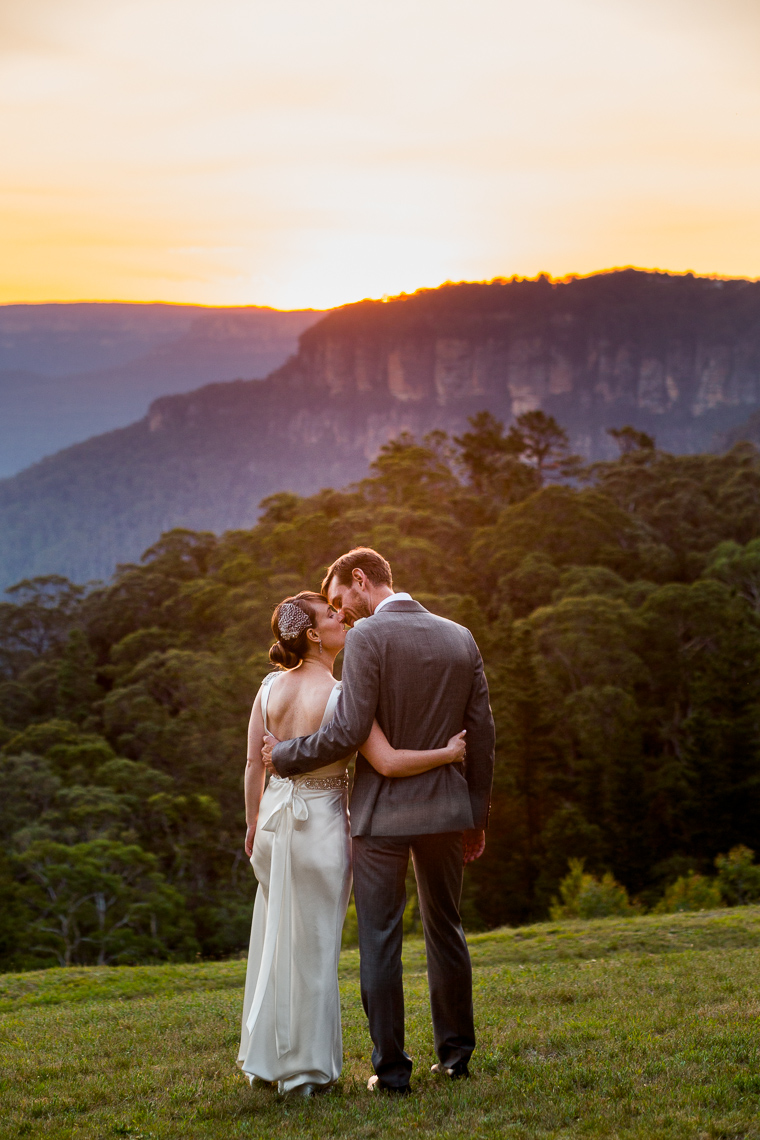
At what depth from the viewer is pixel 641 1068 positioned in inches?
171

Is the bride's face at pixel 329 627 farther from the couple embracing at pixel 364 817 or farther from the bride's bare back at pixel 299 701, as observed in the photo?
the bride's bare back at pixel 299 701

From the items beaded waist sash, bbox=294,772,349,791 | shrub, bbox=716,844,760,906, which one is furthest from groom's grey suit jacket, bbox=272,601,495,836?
shrub, bbox=716,844,760,906

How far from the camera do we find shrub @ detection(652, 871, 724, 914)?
1856 centimetres

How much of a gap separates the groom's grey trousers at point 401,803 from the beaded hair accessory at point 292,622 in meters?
0.30

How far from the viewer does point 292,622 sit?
15.2ft

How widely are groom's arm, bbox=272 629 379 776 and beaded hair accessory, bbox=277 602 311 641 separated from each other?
32cm

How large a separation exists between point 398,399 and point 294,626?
17760cm

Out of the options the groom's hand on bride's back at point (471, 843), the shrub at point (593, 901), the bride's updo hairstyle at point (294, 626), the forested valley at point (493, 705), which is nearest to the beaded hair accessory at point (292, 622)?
the bride's updo hairstyle at point (294, 626)

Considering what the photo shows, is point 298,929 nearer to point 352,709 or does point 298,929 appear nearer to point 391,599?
point 352,709

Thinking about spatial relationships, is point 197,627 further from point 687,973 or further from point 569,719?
point 687,973

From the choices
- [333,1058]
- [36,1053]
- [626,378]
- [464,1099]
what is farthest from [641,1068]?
[626,378]

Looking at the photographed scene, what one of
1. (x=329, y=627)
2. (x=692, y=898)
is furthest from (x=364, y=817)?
(x=692, y=898)

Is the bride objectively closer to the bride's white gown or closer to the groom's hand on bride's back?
the bride's white gown

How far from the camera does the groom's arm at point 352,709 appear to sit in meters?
4.29
